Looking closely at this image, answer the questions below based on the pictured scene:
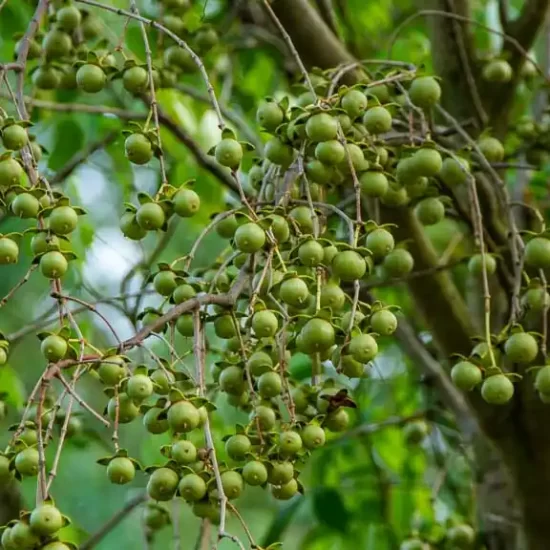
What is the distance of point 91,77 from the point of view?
3.62ft

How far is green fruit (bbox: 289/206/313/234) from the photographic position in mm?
978

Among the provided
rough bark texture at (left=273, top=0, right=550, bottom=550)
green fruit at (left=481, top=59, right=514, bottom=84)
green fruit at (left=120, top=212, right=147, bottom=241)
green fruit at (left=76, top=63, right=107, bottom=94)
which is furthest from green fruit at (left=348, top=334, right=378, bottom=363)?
green fruit at (left=481, top=59, right=514, bottom=84)

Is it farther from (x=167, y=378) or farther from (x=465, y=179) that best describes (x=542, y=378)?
(x=167, y=378)

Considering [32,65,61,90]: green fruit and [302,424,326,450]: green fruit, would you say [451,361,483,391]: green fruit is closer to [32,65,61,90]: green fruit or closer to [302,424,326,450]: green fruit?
[302,424,326,450]: green fruit

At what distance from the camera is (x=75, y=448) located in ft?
5.83

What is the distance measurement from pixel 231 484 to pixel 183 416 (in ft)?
0.27

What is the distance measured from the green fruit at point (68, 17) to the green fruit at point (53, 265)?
47 cm

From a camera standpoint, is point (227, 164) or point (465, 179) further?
point (465, 179)

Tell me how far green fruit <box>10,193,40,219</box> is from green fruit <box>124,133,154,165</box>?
115 mm

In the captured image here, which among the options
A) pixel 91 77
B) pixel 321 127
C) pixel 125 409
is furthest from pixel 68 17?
pixel 125 409

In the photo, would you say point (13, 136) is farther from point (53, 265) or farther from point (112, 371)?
point (112, 371)

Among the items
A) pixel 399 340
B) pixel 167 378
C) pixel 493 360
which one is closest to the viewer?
pixel 167 378

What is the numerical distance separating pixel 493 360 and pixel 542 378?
5cm

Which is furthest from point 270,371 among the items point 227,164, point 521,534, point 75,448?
point 75,448
